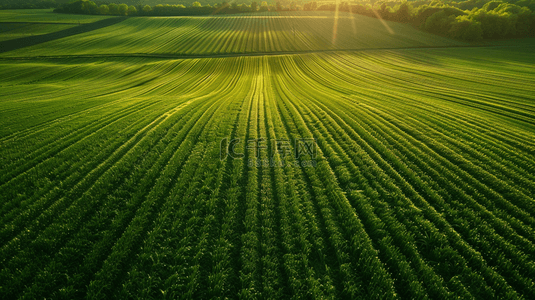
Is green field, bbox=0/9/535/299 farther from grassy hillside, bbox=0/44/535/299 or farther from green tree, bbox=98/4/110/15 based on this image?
green tree, bbox=98/4/110/15

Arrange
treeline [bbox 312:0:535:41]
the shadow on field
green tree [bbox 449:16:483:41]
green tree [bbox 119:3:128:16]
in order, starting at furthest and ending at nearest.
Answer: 1. green tree [bbox 119:3:128:16]
2. treeline [bbox 312:0:535:41]
3. green tree [bbox 449:16:483:41]
4. the shadow on field

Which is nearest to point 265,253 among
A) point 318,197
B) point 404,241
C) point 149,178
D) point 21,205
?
point 318,197

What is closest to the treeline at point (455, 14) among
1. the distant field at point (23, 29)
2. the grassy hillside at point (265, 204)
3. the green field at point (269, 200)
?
the distant field at point (23, 29)

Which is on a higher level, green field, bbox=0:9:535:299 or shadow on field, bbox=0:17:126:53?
shadow on field, bbox=0:17:126:53

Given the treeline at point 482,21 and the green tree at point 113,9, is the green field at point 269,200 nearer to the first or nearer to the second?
the treeline at point 482,21

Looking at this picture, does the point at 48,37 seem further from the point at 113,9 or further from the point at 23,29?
the point at 113,9

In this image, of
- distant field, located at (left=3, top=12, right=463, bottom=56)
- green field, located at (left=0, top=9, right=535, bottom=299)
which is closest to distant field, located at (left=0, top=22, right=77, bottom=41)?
distant field, located at (left=3, top=12, right=463, bottom=56)

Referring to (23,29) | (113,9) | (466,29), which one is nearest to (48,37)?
(23,29)
